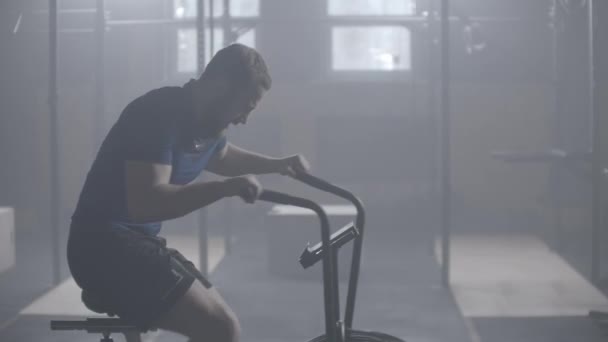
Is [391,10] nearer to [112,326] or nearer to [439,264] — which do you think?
[439,264]

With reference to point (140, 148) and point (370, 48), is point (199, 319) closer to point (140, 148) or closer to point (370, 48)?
point (140, 148)

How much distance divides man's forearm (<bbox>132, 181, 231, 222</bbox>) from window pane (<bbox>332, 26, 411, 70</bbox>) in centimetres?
638

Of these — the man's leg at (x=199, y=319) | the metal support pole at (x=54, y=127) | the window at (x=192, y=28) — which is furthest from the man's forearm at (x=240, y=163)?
the window at (x=192, y=28)

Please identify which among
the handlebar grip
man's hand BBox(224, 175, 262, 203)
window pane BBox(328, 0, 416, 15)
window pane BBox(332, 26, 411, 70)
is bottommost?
the handlebar grip

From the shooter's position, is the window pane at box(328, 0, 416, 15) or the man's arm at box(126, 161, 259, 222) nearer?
the man's arm at box(126, 161, 259, 222)

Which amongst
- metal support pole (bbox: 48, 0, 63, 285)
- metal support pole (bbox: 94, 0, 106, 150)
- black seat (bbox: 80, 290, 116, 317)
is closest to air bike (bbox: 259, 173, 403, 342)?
black seat (bbox: 80, 290, 116, 317)

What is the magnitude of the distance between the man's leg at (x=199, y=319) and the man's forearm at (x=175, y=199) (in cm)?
20

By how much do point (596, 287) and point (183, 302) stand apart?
3700 millimetres

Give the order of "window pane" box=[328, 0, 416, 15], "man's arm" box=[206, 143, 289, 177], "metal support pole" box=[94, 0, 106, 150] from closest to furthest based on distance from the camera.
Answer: "man's arm" box=[206, 143, 289, 177] < "metal support pole" box=[94, 0, 106, 150] < "window pane" box=[328, 0, 416, 15]

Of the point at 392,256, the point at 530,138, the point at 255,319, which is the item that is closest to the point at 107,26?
the point at 392,256

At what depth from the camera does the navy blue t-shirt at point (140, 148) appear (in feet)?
5.72

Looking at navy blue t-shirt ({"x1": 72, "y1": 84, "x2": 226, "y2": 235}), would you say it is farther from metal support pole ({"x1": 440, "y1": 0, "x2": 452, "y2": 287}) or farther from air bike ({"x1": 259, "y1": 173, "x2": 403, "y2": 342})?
metal support pole ({"x1": 440, "y1": 0, "x2": 452, "y2": 287})

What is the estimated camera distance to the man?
1.77 meters

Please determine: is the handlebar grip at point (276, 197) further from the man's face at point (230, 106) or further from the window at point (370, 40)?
the window at point (370, 40)
